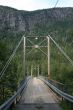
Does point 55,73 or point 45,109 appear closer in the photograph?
point 45,109

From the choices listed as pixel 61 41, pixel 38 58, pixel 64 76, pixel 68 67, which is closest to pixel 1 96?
pixel 64 76

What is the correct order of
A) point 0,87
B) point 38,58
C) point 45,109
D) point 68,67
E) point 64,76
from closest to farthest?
point 45,109 < point 0,87 < point 64,76 < point 68,67 < point 38,58

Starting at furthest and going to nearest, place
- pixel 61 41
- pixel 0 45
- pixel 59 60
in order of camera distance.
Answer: pixel 61 41 → pixel 59 60 → pixel 0 45

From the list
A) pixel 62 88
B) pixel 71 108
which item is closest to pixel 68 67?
pixel 62 88

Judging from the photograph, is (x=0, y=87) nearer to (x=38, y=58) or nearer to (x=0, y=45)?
(x=0, y=45)

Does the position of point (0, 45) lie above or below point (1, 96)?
above

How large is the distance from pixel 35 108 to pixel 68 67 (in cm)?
8037

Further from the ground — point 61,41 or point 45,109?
point 61,41

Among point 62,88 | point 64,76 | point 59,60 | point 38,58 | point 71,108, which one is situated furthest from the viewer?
point 38,58

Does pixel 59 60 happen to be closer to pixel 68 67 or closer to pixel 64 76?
pixel 68 67

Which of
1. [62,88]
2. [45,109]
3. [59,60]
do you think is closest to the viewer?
[45,109]

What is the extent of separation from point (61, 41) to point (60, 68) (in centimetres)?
4616

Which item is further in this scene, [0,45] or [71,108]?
[0,45]

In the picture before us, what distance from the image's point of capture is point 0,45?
59.2m
